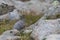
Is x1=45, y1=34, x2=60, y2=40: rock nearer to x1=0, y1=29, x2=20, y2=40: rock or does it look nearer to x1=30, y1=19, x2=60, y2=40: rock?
x1=30, y1=19, x2=60, y2=40: rock

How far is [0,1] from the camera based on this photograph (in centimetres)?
1812

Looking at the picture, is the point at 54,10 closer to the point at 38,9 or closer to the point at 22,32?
the point at 22,32

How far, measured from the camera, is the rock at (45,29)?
10.2m

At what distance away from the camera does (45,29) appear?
10.6 meters

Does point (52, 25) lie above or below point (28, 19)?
above

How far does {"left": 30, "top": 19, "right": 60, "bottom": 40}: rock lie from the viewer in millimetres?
10233

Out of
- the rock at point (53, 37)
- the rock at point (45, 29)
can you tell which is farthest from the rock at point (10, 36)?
the rock at point (53, 37)

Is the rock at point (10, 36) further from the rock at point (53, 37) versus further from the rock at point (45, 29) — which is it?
the rock at point (53, 37)

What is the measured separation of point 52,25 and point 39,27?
72 cm

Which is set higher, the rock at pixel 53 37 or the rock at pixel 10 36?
the rock at pixel 53 37

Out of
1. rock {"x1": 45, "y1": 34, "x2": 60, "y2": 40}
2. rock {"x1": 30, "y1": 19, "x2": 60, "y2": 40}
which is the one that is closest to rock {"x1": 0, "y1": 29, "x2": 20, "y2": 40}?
rock {"x1": 30, "y1": 19, "x2": 60, "y2": 40}

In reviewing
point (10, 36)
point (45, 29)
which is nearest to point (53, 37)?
point (45, 29)

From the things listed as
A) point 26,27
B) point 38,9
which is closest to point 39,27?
point 26,27

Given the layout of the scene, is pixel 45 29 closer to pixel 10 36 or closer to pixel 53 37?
pixel 53 37
